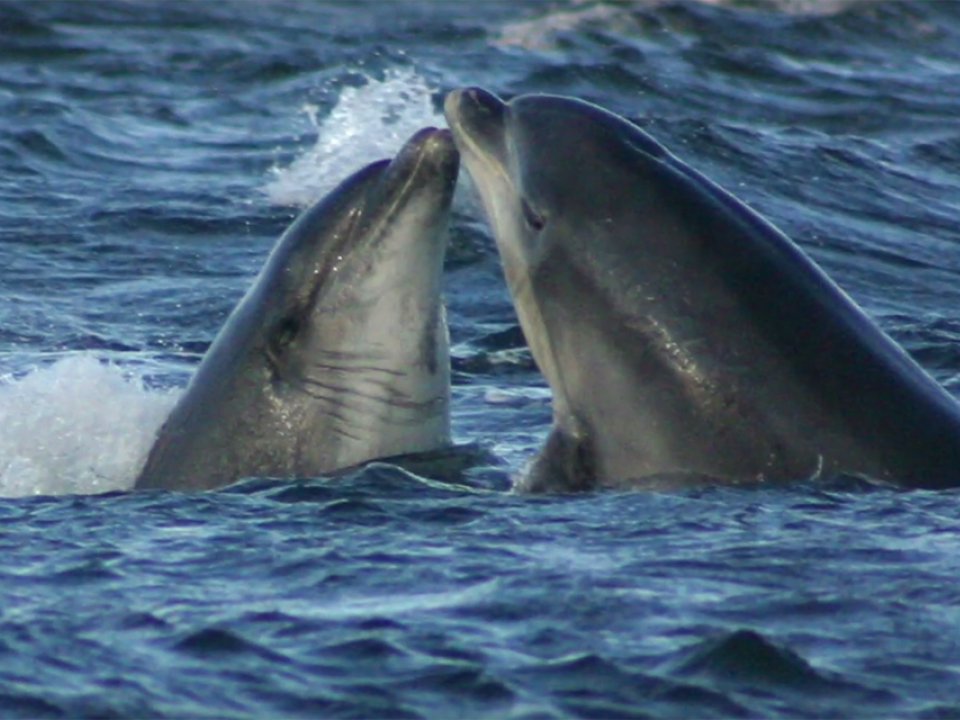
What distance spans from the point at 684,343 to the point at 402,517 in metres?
1.37

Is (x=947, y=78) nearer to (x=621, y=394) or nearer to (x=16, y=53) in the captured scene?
(x=16, y=53)

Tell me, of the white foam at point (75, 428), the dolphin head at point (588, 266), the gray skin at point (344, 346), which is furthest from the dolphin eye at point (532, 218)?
the white foam at point (75, 428)

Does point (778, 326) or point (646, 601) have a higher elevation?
point (778, 326)

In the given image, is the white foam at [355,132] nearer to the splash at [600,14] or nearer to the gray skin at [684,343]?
the splash at [600,14]

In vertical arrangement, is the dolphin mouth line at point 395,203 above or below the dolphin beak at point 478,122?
below

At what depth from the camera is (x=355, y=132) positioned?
25.1 meters

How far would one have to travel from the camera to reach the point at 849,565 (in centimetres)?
818

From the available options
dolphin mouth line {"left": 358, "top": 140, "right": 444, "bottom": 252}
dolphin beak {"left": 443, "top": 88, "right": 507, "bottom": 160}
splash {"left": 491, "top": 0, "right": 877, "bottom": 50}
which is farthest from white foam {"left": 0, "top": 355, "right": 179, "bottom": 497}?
splash {"left": 491, "top": 0, "right": 877, "bottom": 50}

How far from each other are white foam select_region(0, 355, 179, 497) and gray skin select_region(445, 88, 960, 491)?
246 centimetres

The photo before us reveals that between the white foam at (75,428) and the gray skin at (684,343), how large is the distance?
246 cm

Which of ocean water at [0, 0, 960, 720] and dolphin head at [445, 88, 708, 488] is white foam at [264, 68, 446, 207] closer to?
ocean water at [0, 0, 960, 720]

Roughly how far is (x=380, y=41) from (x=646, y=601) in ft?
83.5

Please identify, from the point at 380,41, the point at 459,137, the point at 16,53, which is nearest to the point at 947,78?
the point at 380,41

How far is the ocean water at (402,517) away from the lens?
7.18 metres
